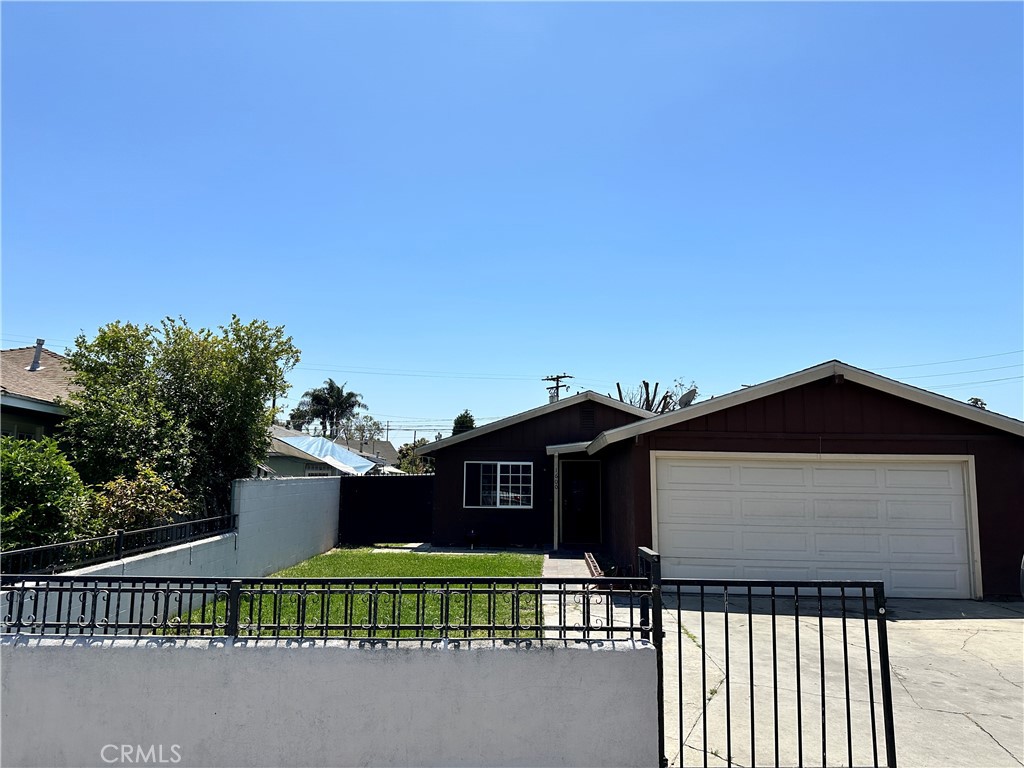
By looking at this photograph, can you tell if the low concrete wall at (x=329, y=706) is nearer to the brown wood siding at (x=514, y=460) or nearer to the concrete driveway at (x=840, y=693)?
the concrete driveway at (x=840, y=693)

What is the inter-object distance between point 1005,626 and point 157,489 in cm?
1033

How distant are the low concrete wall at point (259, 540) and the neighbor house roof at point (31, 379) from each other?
3.09 meters

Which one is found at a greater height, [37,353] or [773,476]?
[37,353]

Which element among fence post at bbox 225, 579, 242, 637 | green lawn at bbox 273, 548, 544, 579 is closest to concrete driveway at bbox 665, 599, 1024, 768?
fence post at bbox 225, 579, 242, 637

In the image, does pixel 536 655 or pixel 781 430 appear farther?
pixel 781 430

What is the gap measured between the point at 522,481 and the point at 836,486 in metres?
7.61

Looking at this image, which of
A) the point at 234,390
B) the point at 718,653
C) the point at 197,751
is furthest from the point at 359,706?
the point at 234,390

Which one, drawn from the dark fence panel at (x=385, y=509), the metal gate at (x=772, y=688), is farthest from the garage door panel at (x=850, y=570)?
the dark fence panel at (x=385, y=509)

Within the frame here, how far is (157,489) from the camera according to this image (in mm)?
7676

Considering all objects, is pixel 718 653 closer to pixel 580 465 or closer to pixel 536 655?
pixel 536 655

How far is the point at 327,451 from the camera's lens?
84.2 ft

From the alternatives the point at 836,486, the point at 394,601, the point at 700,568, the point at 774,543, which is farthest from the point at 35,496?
the point at 836,486

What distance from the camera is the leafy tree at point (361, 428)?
5483 cm

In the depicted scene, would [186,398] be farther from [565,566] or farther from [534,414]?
[534,414]
